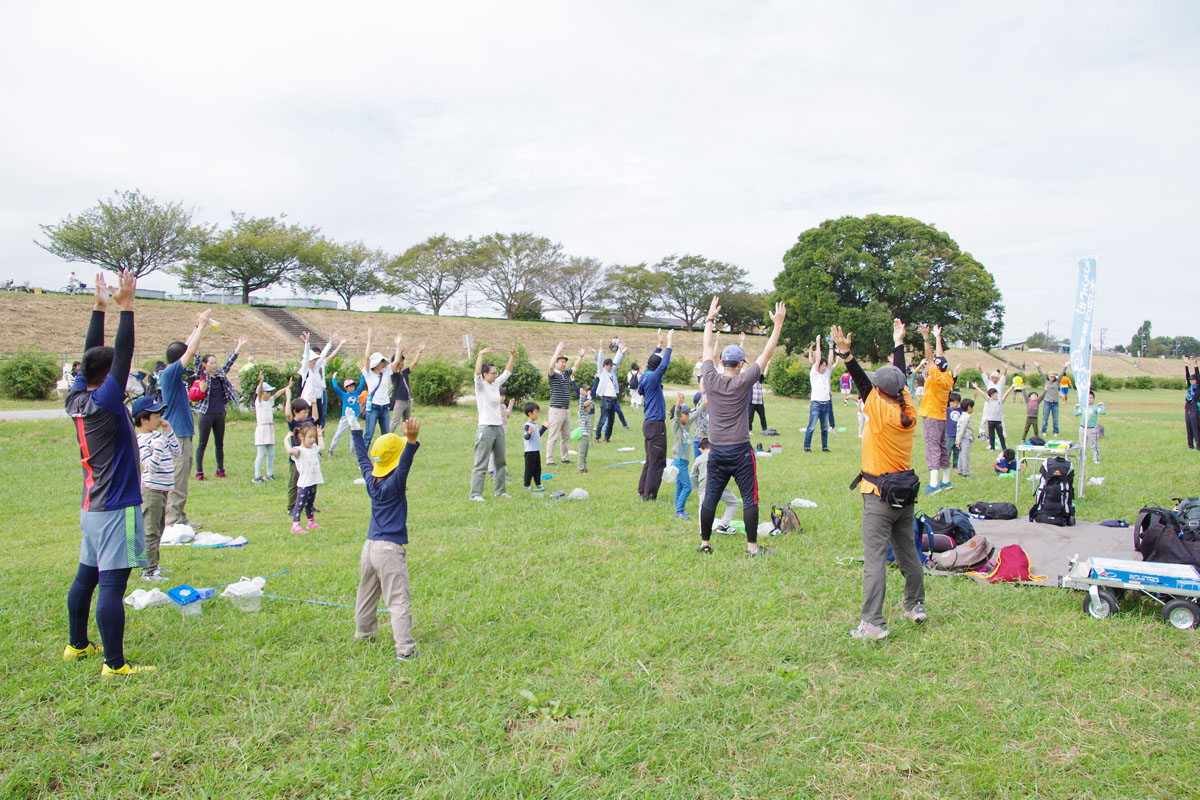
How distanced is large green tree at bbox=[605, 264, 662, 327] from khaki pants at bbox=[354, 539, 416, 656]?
64454 mm

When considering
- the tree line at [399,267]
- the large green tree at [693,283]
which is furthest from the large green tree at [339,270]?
the large green tree at [693,283]

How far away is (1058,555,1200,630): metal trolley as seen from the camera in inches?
187

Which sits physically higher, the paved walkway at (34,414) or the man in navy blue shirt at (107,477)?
the man in navy blue shirt at (107,477)

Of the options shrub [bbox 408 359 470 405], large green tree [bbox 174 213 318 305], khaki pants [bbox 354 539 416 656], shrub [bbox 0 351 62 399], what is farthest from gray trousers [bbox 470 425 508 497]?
large green tree [bbox 174 213 318 305]

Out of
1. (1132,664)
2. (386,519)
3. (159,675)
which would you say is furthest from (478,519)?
(1132,664)

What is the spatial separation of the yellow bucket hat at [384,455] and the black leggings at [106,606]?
1462 mm

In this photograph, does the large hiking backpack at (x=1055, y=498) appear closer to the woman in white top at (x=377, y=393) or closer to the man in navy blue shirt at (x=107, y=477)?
the man in navy blue shirt at (x=107, y=477)

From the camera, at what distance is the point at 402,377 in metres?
12.2

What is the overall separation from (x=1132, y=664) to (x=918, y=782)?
2.11m

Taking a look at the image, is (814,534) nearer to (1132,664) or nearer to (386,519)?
(1132,664)

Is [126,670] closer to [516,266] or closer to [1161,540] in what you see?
[1161,540]

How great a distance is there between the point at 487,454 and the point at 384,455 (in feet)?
15.5

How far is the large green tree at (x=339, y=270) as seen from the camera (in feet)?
179

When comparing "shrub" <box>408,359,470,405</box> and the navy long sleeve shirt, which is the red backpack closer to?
the navy long sleeve shirt
